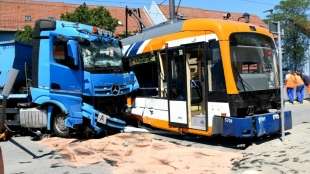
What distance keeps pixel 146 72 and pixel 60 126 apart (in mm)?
2816

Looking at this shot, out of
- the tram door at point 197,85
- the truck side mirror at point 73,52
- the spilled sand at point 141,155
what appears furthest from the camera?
the truck side mirror at point 73,52

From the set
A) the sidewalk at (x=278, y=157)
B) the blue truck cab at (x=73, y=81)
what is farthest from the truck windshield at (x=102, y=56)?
the sidewalk at (x=278, y=157)

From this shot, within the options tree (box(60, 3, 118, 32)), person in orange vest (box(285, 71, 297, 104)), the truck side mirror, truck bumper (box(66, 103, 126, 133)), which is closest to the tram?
truck bumper (box(66, 103, 126, 133))

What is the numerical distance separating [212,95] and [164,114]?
215cm

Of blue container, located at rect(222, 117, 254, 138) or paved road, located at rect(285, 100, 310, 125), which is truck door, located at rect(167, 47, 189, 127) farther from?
paved road, located at rect(285, 100, 310, 125)

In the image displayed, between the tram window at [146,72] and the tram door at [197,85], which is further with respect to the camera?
the tram window at [146,72]

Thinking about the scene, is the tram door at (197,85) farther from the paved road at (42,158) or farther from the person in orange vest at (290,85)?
the person in orange vest at (290,85)

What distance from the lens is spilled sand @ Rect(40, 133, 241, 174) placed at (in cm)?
1015

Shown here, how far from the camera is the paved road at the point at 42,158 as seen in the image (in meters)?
10.3

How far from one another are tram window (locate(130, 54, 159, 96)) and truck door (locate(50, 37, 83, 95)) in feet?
6.40

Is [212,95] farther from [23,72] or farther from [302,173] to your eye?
[23,72]

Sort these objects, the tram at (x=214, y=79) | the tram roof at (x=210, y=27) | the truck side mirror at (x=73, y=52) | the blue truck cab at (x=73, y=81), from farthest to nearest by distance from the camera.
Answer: the blue truck cab at (x=73, y=81) < the truck side mirror at (x=73, y=52) < the tram roof at (x=210, y=27) < the tram at (x=214, y=79)

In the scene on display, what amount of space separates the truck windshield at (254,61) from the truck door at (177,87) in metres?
1.45

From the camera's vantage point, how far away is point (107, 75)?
562 inches
